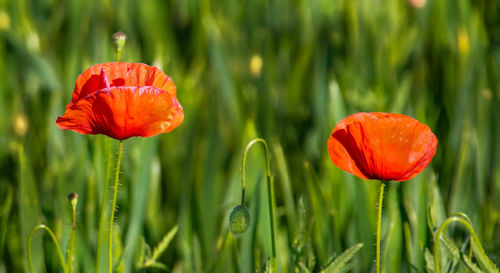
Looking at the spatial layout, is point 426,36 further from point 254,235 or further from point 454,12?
point 254,235

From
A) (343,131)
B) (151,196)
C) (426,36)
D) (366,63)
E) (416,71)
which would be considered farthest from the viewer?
(426,36)

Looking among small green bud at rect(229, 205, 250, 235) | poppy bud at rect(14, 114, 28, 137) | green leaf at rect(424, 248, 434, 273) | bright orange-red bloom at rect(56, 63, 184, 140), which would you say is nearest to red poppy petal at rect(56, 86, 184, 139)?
bright orange-red bloom at rect(56, 63, 184, 140)

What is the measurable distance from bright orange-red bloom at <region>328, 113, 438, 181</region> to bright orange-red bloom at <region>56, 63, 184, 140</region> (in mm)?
159

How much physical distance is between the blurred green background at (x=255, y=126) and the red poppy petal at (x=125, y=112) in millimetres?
199

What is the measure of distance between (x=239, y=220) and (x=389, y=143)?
189 mm

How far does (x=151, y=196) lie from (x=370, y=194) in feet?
1.21

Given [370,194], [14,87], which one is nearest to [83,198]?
[370,194]

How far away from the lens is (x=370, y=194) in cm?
104

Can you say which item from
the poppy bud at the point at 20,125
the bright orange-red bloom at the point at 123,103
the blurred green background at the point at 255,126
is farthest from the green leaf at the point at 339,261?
the poppy bud at the point at 20,125

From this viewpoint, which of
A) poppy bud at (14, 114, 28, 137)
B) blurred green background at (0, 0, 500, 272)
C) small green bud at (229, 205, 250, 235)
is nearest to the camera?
small green bud at (229, 205, 250, 235)

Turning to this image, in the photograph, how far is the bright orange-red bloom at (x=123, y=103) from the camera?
0.56m

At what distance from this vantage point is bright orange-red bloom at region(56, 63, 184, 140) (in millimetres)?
562

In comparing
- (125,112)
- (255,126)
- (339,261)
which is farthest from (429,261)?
(255,126)

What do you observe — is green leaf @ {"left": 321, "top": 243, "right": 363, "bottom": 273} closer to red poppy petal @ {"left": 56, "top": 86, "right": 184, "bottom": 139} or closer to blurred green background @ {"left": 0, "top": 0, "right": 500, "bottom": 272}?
blurred green background @ {"left": 0, "top": 0, "right": 500, "bottom": 272}
